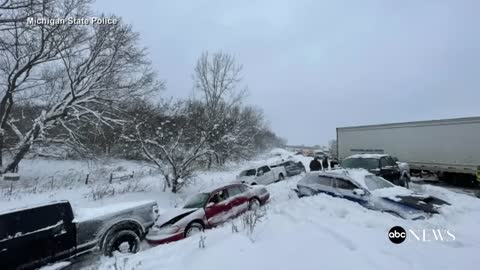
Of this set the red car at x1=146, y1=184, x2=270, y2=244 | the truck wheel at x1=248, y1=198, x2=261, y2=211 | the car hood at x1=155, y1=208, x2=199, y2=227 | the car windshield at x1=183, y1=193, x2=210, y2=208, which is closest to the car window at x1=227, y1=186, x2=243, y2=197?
the red car at x1=146, y1=184, x2=270, y2=244

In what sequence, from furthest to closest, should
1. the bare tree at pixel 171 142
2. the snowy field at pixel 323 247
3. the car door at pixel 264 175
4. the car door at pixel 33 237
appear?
the car door at pixel 264 175
the bare tree at pixel 171 142
the car door at pixel 33 237
the snowy field at pixel 323 247

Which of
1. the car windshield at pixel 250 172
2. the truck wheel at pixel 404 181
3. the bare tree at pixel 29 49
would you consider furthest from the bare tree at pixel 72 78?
the truck wheel at pixel 404 181

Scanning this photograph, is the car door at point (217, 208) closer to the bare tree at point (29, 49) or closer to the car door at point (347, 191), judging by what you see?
the car door at point (347, 191)

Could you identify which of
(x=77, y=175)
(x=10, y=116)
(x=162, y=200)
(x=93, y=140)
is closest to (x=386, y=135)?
(x=162, y=200)

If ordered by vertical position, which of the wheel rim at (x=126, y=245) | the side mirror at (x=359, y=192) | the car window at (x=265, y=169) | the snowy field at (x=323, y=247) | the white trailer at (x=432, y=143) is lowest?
the wheel rim at (x=126, y=245)

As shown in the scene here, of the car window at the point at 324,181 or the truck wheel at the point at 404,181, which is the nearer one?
the car window at the point at 324,181

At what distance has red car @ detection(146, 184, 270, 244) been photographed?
8.14m

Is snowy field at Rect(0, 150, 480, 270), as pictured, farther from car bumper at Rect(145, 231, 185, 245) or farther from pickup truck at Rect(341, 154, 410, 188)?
pickup truck at Rect(341, 154, 410, 188)

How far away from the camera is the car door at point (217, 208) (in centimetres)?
896

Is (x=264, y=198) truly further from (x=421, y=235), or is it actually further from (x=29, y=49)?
(x=29, y=49)

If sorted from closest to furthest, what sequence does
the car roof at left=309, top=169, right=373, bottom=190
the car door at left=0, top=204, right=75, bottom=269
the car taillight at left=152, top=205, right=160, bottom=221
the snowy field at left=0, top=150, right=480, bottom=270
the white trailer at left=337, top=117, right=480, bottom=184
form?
the snowy field at left=0, top=150, right=480, bottom=270
the car door at left=0, top=204, right=75, bottom=269
the car roof at left=309, top=169, right=373, bottom=190
the car taillight at left=152, top=205, right=160, bottom=221
the white trailer at left=337, top=117, right=480, bottom=184

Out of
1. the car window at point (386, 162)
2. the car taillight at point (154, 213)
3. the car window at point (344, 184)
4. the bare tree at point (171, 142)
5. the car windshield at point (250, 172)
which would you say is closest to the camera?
the car window at point (344, 184)

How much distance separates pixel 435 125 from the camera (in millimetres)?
15719

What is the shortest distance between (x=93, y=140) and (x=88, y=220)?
1356 centimetres
